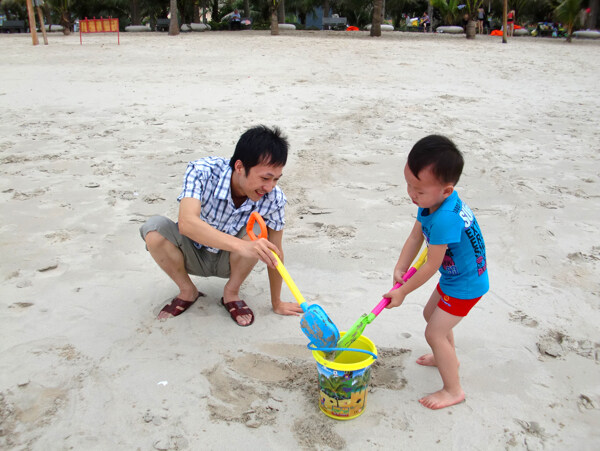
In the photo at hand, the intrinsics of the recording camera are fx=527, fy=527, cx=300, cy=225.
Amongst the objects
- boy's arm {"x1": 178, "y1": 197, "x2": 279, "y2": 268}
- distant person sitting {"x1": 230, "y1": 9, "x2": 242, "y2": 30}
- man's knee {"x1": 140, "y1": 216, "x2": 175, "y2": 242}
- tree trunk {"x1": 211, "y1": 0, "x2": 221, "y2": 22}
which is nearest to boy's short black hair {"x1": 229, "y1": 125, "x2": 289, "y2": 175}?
boy's arm {"x1": 178, "y1": 197, "x2": 279, "y2": 268}

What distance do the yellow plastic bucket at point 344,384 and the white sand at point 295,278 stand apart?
0.17 feet

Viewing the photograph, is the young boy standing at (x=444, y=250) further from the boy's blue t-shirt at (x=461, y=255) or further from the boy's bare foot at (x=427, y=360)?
the boy's bare foot at (x=427, y=360)

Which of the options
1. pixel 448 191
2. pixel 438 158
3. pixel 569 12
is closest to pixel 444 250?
pixel 448 191

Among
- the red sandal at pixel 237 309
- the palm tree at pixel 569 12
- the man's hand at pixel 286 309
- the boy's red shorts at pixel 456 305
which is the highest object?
the palm tree at pixel 569 12

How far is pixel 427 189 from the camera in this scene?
5.77ft

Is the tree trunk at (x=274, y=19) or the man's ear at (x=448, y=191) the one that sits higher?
the tree trunk at (x=274, y=19)

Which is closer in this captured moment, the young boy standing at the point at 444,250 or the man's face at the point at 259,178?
the young boy standing at the point at 444,250

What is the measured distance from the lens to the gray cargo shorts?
2.35m

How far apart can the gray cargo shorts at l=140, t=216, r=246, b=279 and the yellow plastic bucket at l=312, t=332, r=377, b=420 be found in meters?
0.84

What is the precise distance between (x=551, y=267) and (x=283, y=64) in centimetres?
678

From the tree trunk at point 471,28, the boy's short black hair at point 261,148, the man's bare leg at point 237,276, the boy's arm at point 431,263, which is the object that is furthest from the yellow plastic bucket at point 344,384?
the tree trunk at point 471,28

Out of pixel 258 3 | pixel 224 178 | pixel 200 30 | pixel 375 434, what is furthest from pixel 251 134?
pixel 258 3

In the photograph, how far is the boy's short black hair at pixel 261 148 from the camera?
2061mm

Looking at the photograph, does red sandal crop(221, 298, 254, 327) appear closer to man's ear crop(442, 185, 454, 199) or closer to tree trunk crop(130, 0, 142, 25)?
man's ear crop(442, 185, 454, 199)
